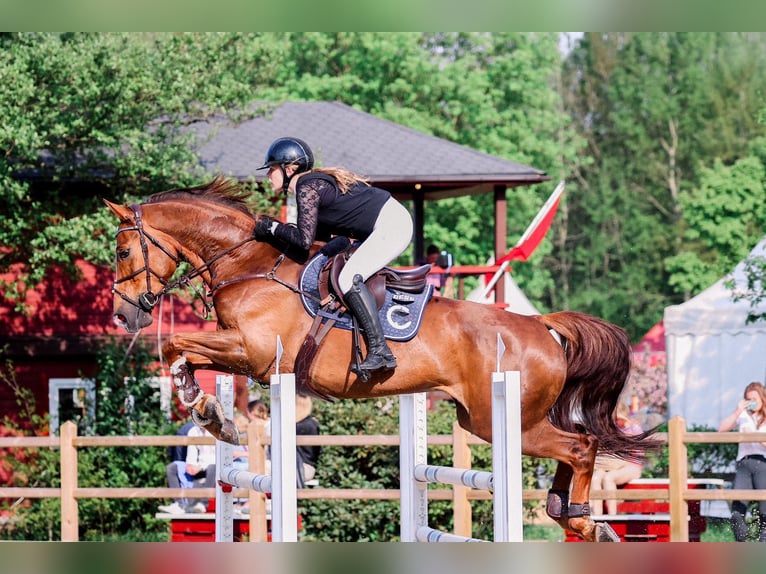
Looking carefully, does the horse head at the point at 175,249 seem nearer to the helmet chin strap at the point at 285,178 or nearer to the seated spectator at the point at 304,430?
the helmet chin strap at the point at 285,178

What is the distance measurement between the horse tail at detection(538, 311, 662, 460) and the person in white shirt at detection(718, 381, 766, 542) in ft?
10.6

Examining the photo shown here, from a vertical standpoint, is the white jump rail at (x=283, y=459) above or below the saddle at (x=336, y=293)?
below

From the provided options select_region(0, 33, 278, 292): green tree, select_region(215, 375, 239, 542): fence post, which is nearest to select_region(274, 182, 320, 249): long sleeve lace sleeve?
select_region(215, 375, 239, 542): fence post

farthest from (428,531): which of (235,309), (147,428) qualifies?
(147,428)

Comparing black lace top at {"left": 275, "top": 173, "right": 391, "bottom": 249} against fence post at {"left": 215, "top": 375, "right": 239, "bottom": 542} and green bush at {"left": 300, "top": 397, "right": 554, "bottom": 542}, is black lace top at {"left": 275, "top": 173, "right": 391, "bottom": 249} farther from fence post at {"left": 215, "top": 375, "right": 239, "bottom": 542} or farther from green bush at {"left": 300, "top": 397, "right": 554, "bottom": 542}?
green bush at {"left": 300, "top": 397, "right": 554, "bottom": 542}

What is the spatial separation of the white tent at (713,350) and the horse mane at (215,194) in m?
12.0

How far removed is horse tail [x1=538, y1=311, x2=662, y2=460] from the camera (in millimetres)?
7590

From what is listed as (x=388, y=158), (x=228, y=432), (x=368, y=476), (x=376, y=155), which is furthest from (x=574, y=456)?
(x=376, y=155)

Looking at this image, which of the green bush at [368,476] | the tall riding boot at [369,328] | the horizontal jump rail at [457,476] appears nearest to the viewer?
the horizontal jump rail at [457,476]

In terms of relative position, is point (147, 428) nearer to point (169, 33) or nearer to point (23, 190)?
point (23, 190)

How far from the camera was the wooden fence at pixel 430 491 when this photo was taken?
32.4 ft

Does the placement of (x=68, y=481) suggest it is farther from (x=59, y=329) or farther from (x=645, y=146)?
(x=645, y=146)

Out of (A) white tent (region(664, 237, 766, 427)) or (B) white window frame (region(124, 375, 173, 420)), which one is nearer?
(B) white window frame (region(124, 375, 173, 420))

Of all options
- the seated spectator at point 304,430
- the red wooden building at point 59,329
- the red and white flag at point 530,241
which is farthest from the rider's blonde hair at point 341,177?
the red wooden building at point 59,329
